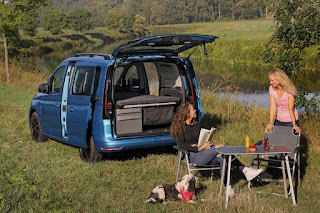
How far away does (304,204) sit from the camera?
248 inches

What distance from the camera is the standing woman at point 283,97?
6.96 meters

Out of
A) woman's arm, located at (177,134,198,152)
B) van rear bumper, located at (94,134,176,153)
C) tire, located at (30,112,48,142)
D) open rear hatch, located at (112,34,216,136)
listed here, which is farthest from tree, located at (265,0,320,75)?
tire, located at (30,112,48,142)

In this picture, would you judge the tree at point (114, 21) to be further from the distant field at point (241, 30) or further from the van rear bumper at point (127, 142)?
the van rear bumper at point (127, 142)

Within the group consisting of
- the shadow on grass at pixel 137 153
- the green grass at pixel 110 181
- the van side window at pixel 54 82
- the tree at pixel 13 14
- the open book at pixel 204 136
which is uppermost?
the tree at pixel 13 14

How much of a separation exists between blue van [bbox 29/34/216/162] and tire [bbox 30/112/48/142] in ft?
2.30

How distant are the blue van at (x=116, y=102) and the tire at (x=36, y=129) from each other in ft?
2.30

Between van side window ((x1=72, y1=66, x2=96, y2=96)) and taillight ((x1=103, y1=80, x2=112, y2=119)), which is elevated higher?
van side window ((x1=72, y1=66, x2=96, y2=96))

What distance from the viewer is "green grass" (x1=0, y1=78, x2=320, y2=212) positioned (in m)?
5.96

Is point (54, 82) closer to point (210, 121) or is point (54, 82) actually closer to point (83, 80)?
point (83, 80)

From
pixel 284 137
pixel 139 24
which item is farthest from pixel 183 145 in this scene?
pixel 139 24

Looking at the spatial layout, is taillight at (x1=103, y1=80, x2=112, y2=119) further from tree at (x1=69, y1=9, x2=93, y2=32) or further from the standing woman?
tree at (x1=69, y1=9, x2=93, y2=32)

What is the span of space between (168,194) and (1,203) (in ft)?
6.66

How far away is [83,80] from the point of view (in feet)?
27.6

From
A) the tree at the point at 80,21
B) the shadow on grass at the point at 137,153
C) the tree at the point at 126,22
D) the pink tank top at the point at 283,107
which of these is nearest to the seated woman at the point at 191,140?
the pink tank top at the point at 283,107
